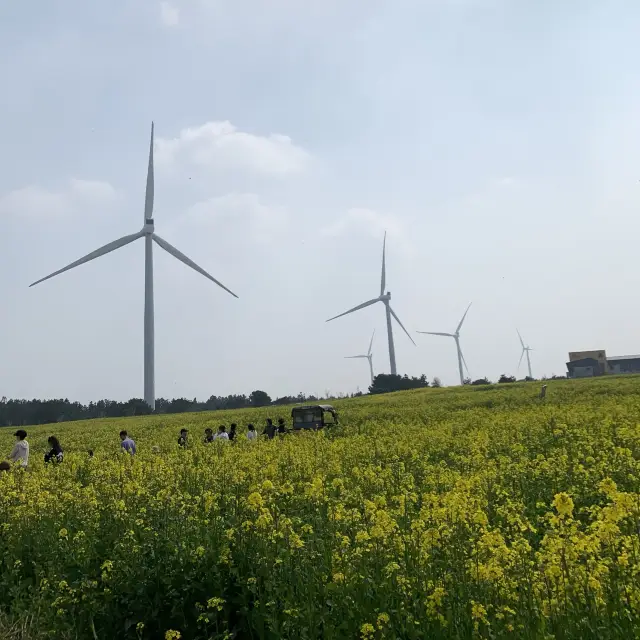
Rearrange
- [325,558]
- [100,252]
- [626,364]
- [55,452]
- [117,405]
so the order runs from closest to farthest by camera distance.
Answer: [325,558], [55,452], [100,252], [117,405], [626,364]

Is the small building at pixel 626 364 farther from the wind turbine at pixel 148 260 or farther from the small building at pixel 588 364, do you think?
the wind turbine at pixel 148 260

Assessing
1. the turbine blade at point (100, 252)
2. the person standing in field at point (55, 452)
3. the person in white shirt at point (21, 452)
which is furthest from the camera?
the turbine blade at point (100, 252)

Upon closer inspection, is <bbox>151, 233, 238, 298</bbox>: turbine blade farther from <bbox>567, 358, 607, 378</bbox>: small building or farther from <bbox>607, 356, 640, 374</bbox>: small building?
<bbox>607, 356, 640, 374</bbox>: small building

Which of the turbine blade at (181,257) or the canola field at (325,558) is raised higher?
the turbine blade at (181,257)

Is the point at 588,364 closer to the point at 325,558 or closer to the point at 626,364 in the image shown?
the point at 626,364

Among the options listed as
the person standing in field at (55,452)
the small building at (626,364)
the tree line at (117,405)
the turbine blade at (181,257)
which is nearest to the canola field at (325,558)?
the person standing in field at (55,452)

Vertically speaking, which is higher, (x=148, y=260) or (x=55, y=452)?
(x=148, y=260)

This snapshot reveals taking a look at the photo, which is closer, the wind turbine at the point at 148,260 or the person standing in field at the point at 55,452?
the person standing in field at the point at 55,452

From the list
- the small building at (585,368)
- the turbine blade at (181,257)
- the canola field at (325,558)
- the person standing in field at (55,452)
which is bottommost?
the canola field at (325,558)

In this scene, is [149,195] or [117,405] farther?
[117,405]

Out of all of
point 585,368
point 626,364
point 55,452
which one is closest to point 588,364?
point 585,368

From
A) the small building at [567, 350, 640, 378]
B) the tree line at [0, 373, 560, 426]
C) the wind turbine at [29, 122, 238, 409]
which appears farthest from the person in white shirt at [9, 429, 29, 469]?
the small building at [567, 350, 640, 378]

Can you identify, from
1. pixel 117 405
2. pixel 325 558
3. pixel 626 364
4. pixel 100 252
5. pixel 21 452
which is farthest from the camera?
pixel 626 364

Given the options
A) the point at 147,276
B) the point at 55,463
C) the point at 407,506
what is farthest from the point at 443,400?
the point at 407,506
